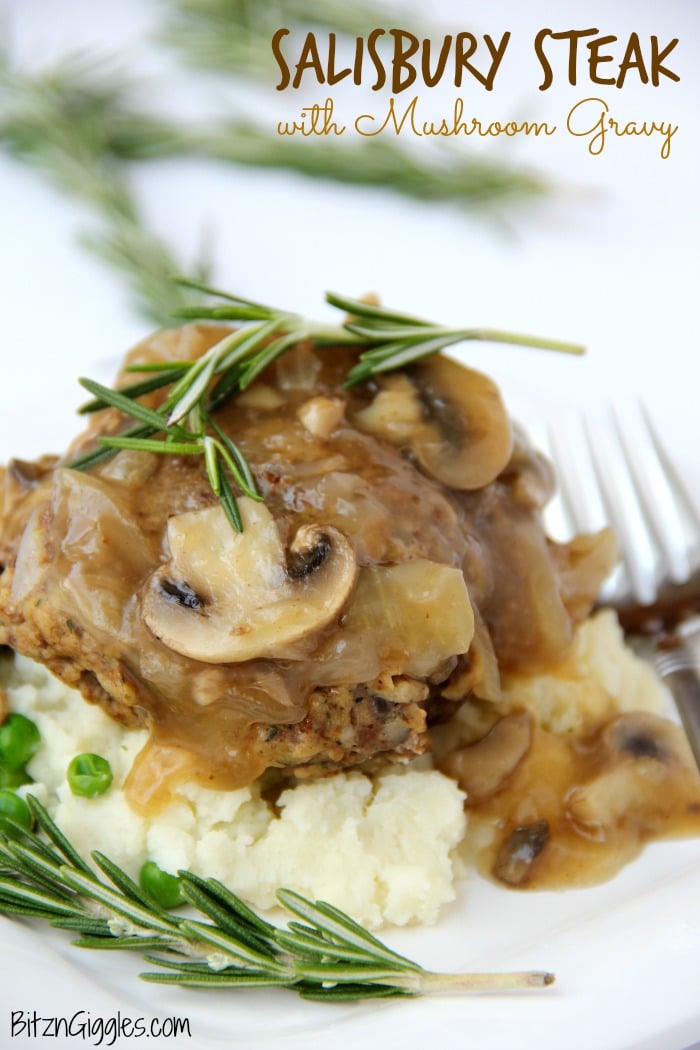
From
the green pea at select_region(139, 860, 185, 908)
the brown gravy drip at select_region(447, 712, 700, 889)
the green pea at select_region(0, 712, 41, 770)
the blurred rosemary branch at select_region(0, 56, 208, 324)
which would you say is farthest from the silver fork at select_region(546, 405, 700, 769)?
the blurred rosemary branch at select_region(0, 56, 208, 324)

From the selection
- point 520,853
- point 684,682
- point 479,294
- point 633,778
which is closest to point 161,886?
point 520,853

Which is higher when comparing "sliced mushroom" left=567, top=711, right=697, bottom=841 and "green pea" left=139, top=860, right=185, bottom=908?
"sliced mushroom" left=567, top=711, right=697, bottom=841

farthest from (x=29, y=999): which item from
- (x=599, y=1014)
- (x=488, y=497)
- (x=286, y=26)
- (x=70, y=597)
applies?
(x=286, y=26)

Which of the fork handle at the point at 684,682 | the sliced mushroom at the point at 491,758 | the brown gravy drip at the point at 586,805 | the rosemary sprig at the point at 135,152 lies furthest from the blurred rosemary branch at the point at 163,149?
the brown gravy drip at the point at 586,805

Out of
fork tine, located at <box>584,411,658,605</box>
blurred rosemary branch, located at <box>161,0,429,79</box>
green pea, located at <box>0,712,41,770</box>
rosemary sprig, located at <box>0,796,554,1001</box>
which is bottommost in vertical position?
rosemary sprig, located at <box>0,796,554,1001</box>

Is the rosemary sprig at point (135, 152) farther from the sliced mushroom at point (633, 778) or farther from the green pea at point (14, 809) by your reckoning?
the sliced mushroom at point (633, 778)

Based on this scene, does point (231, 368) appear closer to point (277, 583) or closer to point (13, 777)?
point (277, 583)

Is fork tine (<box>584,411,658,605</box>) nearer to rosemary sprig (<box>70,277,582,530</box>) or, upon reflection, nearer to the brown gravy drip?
the brown gravy drip
